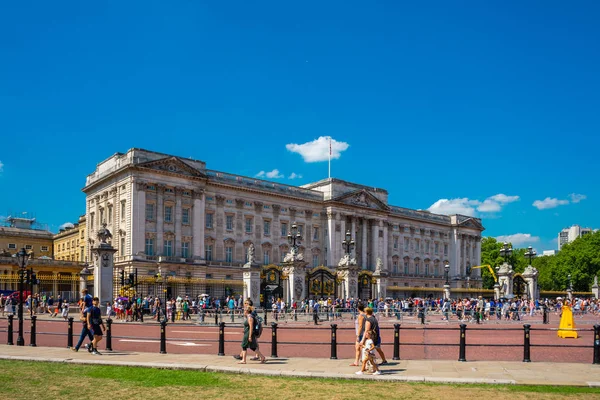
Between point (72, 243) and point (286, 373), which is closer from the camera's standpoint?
point (286, 373)

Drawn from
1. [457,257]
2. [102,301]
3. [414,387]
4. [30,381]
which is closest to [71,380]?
[30,381]

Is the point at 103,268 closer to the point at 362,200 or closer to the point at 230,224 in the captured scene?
the point at 230,224

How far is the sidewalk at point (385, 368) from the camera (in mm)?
12750

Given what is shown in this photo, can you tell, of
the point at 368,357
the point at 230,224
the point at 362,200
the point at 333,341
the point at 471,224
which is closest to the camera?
the point at 368,357

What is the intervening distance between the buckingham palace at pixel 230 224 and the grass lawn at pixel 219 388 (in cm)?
2778

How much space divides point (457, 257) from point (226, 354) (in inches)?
3597

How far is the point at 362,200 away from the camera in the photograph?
86688 millimetres

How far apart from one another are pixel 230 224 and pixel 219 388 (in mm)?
61265

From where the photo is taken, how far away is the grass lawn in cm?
1095

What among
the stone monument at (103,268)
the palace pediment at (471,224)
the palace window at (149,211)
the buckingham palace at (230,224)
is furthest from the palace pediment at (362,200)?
the stone monument at (103,268)

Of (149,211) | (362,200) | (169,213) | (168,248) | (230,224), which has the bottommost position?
(168,248)

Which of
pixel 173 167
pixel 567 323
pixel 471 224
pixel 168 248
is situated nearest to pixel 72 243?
pixel 168 248

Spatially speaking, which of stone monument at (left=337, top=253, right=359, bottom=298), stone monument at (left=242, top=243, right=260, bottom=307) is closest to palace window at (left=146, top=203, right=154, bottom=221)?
stone monument at (left=242, top=243, right=260, bottom=307)

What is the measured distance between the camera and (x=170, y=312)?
3891cm
